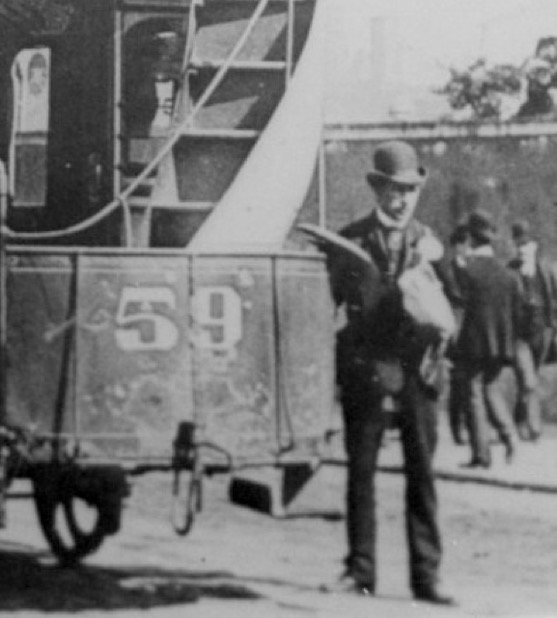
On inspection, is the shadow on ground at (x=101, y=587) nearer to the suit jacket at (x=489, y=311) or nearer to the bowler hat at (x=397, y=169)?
the bowler hat at (x=397, y=169)

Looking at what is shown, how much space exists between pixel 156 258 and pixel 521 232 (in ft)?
19.8

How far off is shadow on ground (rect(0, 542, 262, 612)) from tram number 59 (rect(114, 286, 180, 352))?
1.02 meters

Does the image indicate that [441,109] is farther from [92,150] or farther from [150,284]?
[150,284]

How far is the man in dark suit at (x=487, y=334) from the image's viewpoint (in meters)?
10.2

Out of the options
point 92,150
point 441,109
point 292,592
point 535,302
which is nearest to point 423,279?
point 292,592

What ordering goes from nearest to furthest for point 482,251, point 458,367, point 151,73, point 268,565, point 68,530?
1. point 268,565
2. point 68,530
3. point 151,73
4. point 482,251
5. point 458,367

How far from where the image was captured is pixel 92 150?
743 cm

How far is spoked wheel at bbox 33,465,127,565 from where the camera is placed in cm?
634

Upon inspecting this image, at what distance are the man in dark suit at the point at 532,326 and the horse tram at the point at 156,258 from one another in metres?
3.63

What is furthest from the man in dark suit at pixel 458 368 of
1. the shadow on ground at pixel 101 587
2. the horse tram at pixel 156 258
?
the shadow on ground at pixel 101 587

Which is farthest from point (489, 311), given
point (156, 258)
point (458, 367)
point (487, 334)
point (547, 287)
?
point (156, 258)

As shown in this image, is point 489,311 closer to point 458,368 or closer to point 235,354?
point 458,368

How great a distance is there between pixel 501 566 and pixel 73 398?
2.21 metres

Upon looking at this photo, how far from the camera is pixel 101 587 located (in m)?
6.58
